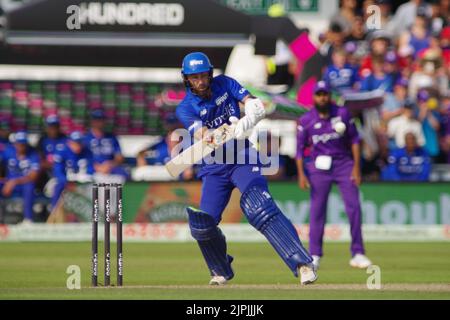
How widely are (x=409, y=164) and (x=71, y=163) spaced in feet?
15.7

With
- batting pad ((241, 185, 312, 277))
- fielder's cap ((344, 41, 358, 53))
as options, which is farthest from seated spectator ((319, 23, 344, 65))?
batting pad ((241, 185, 312, 277))

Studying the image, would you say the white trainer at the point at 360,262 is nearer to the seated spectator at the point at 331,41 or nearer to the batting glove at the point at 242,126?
the batting glove at the point at 242,126

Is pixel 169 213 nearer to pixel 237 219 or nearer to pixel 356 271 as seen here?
pixel 237 219

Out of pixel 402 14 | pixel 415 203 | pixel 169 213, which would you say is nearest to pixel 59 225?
pixel 169 213

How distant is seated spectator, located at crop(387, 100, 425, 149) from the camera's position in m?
17.8

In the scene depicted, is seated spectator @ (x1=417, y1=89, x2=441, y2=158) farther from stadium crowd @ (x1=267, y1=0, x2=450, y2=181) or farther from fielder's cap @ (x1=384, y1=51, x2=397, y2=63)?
fielder's cap @ (x1=384, y1=51, x2=397, y2=63)

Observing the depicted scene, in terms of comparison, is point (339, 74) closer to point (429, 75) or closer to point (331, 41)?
point (331, 41)

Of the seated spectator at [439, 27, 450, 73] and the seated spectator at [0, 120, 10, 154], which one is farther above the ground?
the seated spectator at [439, 27, 450, 73]

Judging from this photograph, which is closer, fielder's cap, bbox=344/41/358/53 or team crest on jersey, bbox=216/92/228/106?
team crest on jersey, bbox=216/92/228/106

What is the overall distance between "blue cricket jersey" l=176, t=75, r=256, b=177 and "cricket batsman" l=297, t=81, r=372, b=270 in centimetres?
290

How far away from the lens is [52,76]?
1891 centimetres

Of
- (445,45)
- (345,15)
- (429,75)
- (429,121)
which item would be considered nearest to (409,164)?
(429,121)

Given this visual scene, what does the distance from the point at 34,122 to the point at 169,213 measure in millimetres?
3115

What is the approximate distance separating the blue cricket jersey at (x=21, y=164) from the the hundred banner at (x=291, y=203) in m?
0.82
